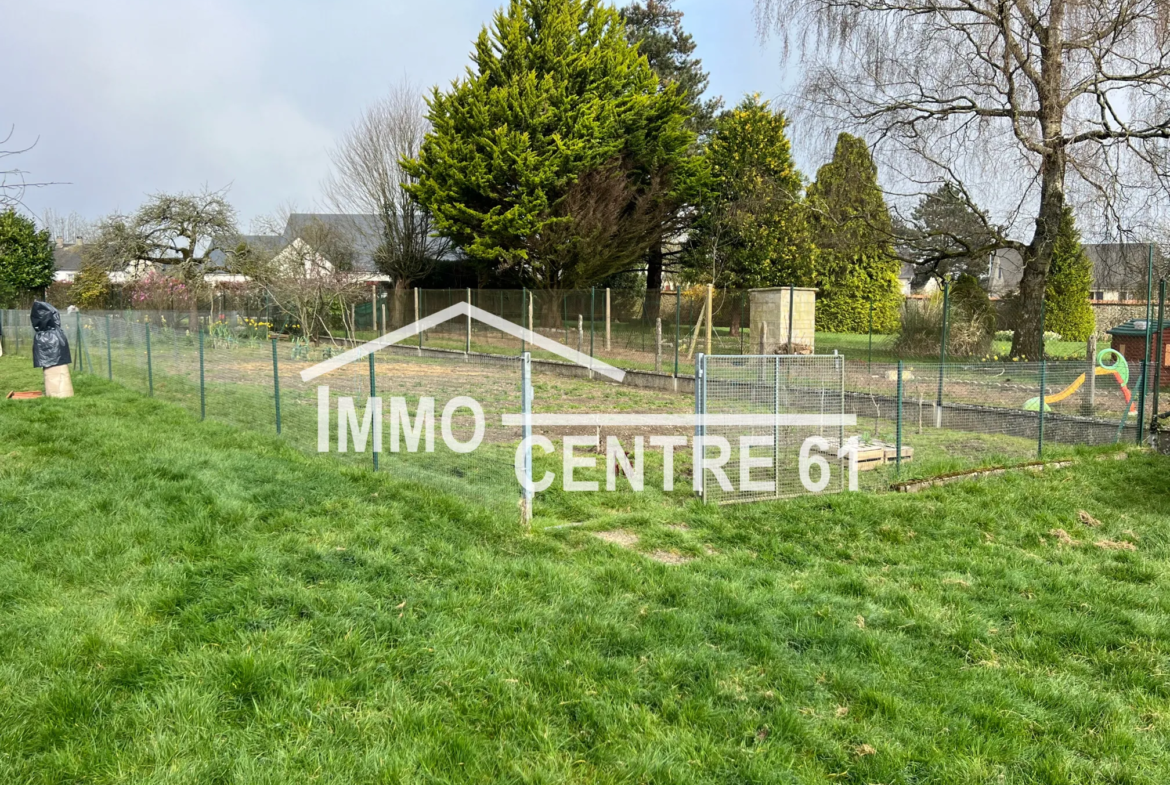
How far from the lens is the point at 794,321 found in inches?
577

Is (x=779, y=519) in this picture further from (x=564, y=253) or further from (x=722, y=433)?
(x=564, y=253)

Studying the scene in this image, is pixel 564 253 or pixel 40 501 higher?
pixel 564 253

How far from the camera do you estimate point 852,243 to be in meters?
16.0

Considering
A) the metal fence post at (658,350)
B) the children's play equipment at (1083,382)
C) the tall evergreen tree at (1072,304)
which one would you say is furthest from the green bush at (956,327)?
the tall evergreen tree at (1072,304)

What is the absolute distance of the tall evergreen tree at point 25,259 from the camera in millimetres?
27406

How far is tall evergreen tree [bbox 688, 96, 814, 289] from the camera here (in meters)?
21.2

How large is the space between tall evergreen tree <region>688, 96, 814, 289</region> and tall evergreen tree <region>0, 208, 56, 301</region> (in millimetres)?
25523

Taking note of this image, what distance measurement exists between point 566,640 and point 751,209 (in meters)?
19.8

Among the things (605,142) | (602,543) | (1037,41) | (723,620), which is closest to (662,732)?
(723,620)

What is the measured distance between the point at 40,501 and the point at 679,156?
20.7m

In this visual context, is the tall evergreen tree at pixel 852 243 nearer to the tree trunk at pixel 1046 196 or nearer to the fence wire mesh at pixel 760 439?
the tree trunk at pixel 1046 196

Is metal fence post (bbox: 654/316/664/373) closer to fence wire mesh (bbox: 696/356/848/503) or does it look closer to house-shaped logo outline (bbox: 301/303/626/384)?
house-shaped logo outline (bbox: 301/303/626/384)

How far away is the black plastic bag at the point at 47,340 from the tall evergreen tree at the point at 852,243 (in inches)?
548

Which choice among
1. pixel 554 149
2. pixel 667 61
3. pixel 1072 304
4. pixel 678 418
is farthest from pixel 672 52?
pixel 678 418
